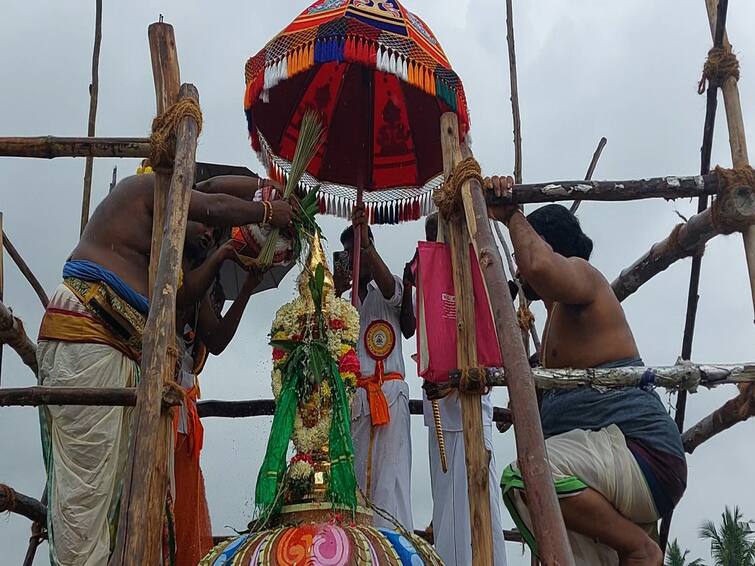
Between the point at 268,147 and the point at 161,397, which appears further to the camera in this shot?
the point at 268,147

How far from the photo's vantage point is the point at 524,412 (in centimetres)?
324

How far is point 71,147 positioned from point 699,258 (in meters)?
3.30

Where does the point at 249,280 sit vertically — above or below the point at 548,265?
above

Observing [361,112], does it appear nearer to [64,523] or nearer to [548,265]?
[548,265]

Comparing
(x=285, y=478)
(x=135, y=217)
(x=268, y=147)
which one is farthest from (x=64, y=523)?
(x=268, y=147)

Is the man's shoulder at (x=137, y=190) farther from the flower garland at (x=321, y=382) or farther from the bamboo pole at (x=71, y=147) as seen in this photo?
the flower garland at (x=321, y=382)

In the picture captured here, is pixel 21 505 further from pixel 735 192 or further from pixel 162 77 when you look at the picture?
pixel 735 192

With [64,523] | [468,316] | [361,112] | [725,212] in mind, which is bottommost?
[64,523]

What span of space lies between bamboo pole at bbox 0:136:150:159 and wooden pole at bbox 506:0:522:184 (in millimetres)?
4072

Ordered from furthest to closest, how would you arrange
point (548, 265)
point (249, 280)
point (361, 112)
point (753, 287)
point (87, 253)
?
point (361, 112), point (249, 280), point (87, 253), point (753, 287), point (548, 265)

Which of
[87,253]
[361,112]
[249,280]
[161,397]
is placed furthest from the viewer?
[361,112]

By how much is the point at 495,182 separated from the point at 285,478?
1.62 metres

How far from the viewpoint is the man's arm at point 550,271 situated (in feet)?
12.3

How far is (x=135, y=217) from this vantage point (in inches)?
177
